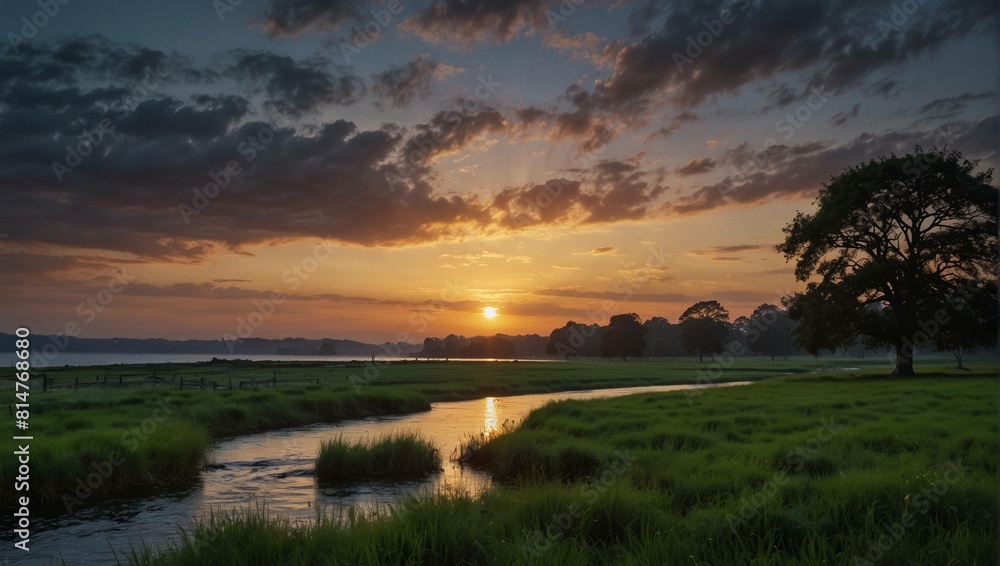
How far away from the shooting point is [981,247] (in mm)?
41500

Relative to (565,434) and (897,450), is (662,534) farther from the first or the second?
(565,434)

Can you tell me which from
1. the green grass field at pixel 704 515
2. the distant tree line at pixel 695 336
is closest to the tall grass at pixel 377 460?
the green grass field at pixel 704 515

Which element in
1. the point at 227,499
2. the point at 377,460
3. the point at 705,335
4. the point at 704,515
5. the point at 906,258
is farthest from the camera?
the point at 705,335

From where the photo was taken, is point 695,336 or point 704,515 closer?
point 704,515

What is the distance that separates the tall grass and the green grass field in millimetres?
3340

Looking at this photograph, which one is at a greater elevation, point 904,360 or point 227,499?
point 904,360

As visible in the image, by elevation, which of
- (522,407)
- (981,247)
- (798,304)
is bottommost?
(522,407)

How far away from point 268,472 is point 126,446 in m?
4.32

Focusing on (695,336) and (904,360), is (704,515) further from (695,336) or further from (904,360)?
(695,336)

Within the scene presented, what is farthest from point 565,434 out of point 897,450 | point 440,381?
point 440,381

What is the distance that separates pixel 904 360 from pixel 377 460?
43216 millimetres

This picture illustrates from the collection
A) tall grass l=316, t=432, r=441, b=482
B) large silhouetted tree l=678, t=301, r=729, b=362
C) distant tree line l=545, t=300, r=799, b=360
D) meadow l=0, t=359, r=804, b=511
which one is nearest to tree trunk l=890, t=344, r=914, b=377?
meadow l=0, t=359, r=804, b=511

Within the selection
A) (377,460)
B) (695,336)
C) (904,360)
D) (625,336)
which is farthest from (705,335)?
(377,460)

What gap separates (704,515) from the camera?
9.89 meters
